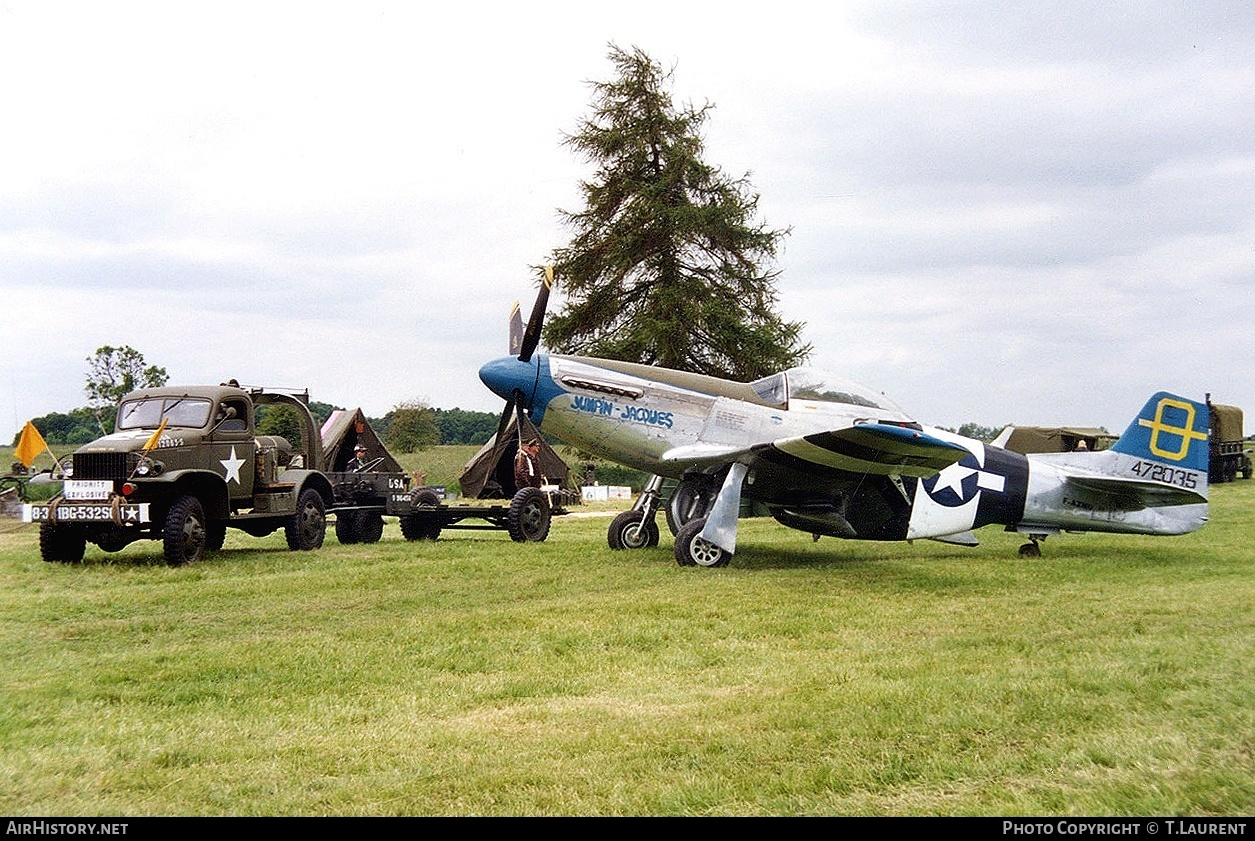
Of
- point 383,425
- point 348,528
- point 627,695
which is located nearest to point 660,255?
point 348,528

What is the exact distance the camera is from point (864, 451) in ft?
35.2

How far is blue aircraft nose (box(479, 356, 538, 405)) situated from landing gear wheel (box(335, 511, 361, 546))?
156 inches

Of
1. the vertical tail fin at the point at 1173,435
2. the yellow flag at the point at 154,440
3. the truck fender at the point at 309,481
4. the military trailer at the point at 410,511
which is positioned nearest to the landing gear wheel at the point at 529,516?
the military trailer at the point at 410,511

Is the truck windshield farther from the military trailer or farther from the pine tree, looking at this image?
the pine tree

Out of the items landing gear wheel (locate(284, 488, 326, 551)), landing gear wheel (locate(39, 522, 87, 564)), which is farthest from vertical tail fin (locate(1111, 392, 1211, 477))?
landing gear wheel (locate(39, 522, 87, 564))

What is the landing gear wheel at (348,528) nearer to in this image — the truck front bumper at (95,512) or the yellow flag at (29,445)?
the yellow flag at (29,445)

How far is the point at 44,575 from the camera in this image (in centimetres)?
1077

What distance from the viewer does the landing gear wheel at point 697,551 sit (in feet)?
37.9

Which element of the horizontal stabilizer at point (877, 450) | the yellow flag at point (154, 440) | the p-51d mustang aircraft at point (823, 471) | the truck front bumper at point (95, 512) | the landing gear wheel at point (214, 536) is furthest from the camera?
the landing gear wheel at point (214, 536)

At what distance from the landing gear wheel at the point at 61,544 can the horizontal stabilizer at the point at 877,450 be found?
26.6 feet

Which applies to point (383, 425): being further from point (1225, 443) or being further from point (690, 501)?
point (690, 501)

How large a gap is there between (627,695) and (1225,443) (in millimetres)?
35772
